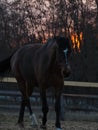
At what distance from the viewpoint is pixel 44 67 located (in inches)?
312

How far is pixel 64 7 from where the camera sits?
29.7 metres

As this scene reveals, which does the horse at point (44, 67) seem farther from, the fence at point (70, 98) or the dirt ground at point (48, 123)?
the fence at point (70, 98)

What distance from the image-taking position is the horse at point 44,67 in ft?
24.2

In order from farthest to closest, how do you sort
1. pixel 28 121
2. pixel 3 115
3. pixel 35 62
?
pixel 3 115 → pixel 28 121 → pixel 35 62

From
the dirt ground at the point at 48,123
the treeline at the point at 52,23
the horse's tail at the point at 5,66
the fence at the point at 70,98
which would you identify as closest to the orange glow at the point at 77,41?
the treeline at the point at 52,23

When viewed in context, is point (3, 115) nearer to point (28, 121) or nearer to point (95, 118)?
point (28, 121)

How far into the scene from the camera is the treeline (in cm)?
2742

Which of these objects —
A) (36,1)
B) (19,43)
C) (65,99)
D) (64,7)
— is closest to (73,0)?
(64,7)

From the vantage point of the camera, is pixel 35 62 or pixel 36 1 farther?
pixel 36 1

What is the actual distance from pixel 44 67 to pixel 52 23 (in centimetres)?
2270

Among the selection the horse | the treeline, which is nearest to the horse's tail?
the horse

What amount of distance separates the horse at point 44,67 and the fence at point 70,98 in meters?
1.58

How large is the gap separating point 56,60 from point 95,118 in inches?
151

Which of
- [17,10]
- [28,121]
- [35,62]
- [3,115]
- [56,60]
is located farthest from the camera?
[17,10]
